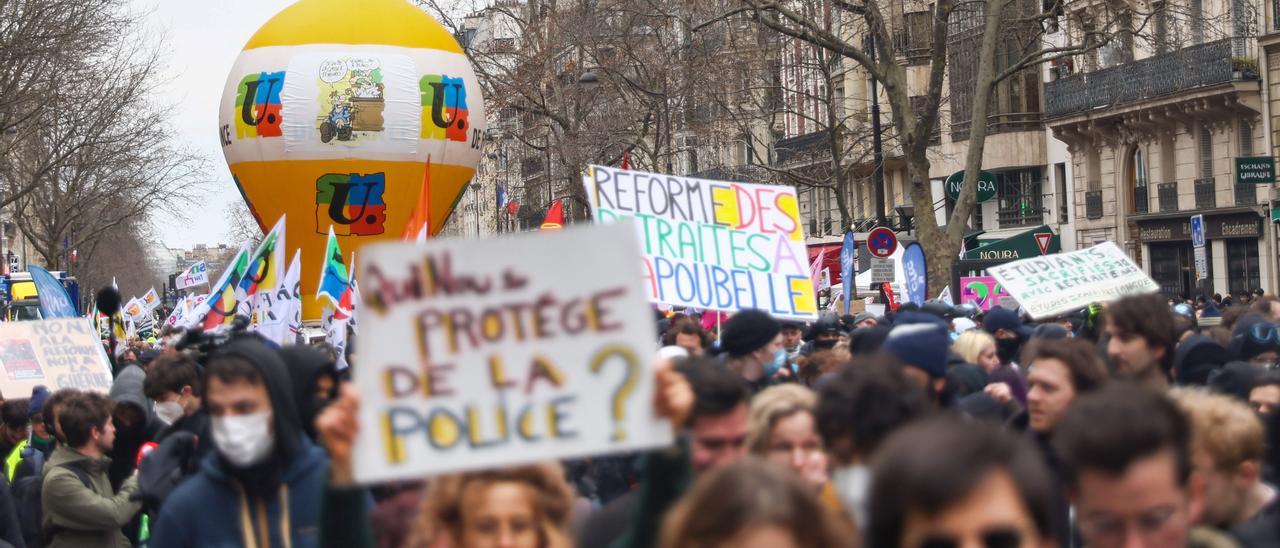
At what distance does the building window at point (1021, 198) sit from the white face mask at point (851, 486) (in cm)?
4300

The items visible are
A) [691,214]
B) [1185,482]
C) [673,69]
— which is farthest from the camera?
[673,69]

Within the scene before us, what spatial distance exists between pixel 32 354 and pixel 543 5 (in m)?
30.7

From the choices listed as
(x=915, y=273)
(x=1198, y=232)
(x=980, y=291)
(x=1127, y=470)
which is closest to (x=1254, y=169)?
(x=1198, y=232)

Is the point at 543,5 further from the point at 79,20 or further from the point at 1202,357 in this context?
the point at 1202,357

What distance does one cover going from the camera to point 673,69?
41531 mm

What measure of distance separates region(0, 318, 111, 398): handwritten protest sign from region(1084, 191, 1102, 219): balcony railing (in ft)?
110

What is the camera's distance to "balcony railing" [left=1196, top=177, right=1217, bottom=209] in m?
37.3

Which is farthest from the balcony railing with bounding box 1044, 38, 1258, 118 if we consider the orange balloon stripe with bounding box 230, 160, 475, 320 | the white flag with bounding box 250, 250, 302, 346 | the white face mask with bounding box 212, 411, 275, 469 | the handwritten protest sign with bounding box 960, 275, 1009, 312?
the white face mask with bounding box 212, 411, 275, 469

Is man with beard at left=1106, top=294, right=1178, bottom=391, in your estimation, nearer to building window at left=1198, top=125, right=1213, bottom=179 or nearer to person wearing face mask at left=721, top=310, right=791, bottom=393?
person wearing face mask at left=721, top=310, right=791, bottom=393

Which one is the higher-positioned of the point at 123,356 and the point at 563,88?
the point at 563,88

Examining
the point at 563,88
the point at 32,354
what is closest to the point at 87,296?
the point at 563,88

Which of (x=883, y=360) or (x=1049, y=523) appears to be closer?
(x=1049, y=523)

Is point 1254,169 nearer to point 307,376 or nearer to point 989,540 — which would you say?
point 307,376

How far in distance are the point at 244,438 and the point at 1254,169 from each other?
1196 inches
